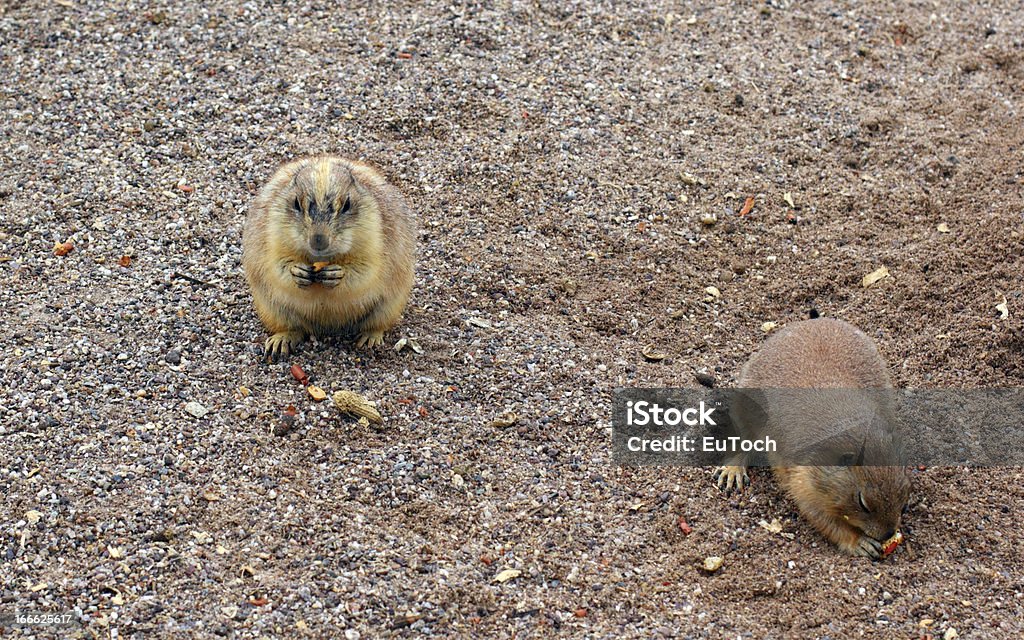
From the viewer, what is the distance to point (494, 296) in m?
6.89

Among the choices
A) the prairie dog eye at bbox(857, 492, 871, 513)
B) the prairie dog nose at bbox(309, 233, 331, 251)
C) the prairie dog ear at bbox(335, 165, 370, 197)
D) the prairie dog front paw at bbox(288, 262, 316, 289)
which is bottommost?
the prairie dog eye at bbox(857, 492, 871, 513)

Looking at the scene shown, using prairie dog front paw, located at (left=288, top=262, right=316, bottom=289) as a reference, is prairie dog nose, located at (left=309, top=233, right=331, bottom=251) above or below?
above

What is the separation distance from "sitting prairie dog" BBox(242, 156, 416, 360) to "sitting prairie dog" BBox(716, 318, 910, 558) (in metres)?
2.01

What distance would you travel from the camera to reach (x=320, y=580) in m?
4.87

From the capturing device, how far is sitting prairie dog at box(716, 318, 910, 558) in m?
5.13

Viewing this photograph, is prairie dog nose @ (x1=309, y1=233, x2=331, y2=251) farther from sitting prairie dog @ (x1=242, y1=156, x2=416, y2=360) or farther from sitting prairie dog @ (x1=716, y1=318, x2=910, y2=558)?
sitting prairie dog @ (x1=716, y1=318, x2=910, y2=558)

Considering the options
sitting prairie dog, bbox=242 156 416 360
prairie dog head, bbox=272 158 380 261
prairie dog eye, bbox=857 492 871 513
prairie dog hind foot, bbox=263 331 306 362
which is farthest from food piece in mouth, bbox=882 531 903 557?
prairie dog hind foot, bbox=263 331 306 362

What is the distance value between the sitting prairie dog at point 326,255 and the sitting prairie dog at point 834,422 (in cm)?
201

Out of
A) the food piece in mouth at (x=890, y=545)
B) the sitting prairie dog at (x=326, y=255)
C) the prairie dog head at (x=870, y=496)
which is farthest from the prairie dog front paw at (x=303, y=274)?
the food piece in mouth at (x=890, y=545)

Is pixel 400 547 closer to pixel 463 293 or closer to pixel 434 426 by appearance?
pixel 434 426

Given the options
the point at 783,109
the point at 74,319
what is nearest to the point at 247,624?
the point at 74,319

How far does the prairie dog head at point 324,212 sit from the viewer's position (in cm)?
577

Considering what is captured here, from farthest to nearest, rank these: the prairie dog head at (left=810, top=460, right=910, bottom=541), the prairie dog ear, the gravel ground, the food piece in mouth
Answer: the prairie dog ear, the food piece in mouth, the prairie dog head at (left=810, top=460, right=910, bottom=541), the gravel ground

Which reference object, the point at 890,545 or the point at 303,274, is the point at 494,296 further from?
the point at 890,545
